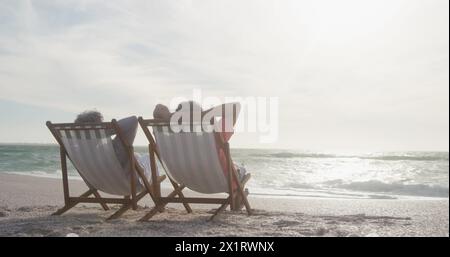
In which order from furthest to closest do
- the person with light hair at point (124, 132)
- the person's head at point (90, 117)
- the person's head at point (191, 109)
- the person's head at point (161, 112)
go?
the person's head at point (90, 117) → the person's head at point (161, 112) → the person with light hair at point (124, 132) → the person's head at point (191, 109)

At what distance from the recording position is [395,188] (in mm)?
12141

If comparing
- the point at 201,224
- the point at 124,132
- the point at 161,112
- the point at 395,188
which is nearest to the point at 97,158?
the point at 124,132

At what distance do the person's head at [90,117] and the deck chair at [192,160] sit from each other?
59 centimetres

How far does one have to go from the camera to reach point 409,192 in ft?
37.2

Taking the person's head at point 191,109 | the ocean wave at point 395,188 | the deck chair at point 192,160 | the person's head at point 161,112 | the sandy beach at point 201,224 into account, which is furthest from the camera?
the ocean wave at point 395,188

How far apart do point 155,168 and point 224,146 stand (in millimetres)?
820

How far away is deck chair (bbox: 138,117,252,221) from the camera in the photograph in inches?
170

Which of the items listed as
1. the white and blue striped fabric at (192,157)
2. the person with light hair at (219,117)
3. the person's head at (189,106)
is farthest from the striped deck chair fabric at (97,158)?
the person's head at (189,106)

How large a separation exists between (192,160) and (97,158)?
96 centimetres

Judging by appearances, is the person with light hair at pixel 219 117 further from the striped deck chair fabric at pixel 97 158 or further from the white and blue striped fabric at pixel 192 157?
the striped deck chair fabric at pixel 97 158

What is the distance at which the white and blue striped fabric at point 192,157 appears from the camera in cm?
432

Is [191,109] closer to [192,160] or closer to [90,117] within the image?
[192,160]
